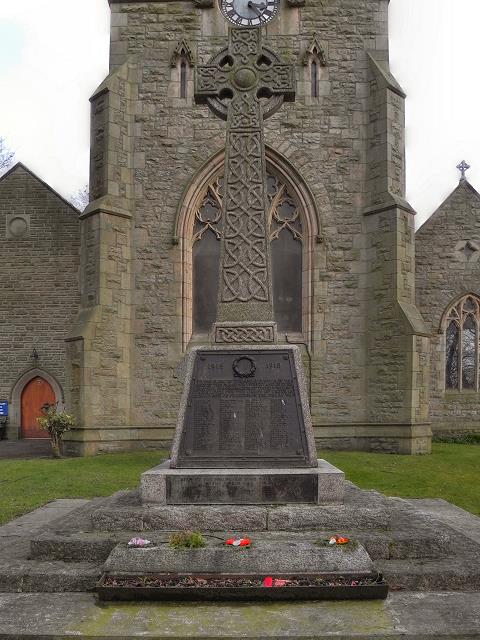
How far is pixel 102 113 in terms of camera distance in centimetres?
1628

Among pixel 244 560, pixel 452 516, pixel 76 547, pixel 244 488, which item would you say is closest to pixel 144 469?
pixel 452 516

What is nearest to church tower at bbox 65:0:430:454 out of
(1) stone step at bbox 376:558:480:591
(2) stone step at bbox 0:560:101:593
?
(2) stone step at bbox 0:560:101:593

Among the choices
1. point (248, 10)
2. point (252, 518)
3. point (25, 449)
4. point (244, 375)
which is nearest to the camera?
point (252, 518)

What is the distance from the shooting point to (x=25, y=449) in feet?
59.7

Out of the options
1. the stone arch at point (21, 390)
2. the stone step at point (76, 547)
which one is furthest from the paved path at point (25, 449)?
the stone step at point (76, 547)

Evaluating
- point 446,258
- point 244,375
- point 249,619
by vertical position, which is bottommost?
point 249,619

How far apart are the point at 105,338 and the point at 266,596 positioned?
37.4ft

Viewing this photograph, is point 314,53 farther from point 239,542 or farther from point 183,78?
point 239,542

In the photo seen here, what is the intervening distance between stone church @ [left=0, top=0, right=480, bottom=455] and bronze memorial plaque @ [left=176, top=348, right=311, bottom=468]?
9.07m

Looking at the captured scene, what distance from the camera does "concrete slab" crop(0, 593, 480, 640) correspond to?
4.04 m

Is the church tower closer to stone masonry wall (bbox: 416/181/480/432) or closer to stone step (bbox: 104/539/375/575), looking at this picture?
stone masonry wall (bbox: 416/181/480/432)

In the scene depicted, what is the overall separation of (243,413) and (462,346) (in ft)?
49.2

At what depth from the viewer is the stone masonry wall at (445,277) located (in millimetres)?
19531

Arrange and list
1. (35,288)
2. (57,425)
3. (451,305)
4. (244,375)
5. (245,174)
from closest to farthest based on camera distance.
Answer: (244,375)
(245,174)
(57,425)
(451,305)
(35,288)
